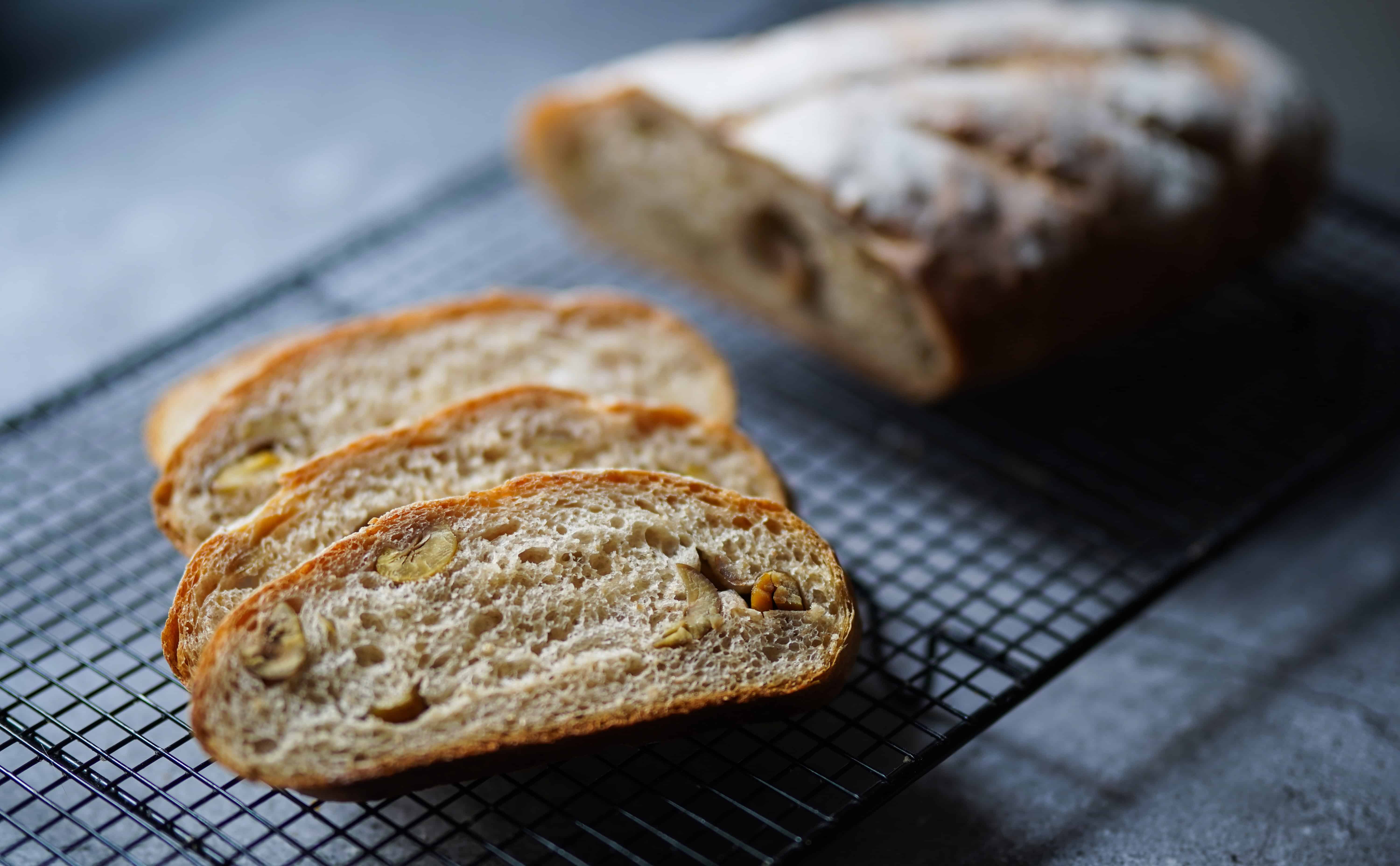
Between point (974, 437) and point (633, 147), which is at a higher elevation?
point (633, 147)

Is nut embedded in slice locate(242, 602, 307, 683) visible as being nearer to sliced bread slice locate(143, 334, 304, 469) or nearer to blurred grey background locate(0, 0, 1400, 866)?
sliced bread slice locate(143, 334, 304, 469)

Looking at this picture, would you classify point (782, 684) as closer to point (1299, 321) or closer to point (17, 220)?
point (1299, 321)

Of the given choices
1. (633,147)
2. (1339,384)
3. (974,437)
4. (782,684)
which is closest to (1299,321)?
(1339,384)

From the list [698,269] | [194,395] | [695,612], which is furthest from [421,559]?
[698,269]

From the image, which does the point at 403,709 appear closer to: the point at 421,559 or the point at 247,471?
the point at 421,559

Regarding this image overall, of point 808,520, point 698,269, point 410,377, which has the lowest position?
point 808,520

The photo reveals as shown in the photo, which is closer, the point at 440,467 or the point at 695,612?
the point at 695,612

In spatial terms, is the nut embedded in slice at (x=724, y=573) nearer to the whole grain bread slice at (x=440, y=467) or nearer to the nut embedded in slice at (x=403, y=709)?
the whole grain bread slice at (x=440, y=467)
